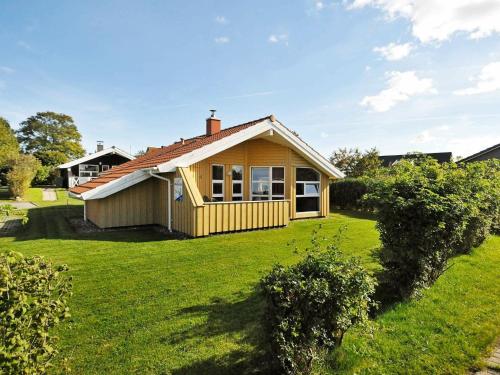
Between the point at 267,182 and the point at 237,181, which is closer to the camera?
the point at 237,181

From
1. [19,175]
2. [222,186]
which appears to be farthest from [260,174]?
[19,175]

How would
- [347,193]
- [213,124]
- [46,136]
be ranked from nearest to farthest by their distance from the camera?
[213,124] < [347,193] < [46,136]

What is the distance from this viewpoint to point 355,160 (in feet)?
104

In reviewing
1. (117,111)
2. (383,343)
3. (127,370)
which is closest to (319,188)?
(383,343)

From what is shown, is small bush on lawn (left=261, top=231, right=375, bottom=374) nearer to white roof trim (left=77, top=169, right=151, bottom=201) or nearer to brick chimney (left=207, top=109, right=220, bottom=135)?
white roof trim (left=77, top=169, right=151, bottom=201)

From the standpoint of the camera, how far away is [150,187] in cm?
1368

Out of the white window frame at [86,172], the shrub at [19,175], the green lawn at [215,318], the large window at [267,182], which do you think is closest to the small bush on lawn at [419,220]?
the green lawn at [215,318]

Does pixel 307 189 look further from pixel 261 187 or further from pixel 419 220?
pixel 419 220

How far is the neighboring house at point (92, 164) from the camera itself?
117ft

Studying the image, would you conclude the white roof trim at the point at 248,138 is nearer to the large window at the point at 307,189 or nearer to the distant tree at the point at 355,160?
the large window at the point at 307,189

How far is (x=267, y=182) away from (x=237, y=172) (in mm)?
Result: 1662

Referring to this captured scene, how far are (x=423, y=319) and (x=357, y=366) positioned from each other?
6.22ft

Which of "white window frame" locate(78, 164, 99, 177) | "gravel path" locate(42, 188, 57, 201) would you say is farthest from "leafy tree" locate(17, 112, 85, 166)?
"gravel path" locate(42, 188, 57, 201)

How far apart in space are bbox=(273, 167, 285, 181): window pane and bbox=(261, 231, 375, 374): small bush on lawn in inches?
453
